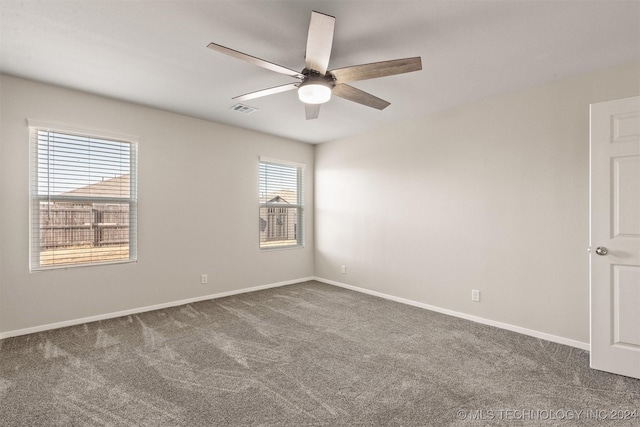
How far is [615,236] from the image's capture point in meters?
2.39

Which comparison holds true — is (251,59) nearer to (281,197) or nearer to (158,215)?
(158,215)

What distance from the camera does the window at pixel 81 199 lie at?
125 inches

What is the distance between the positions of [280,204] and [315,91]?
309 centimetres

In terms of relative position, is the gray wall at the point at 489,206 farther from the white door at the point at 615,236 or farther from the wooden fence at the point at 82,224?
the wooden fence at the point at 82,224

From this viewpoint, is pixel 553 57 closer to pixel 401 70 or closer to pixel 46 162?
pixel 401 70

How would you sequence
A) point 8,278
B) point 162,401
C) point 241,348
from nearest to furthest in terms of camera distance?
point 162,401 < point 241,348 < point 8,278

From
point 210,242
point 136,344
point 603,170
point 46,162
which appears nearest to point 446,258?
point 603,170

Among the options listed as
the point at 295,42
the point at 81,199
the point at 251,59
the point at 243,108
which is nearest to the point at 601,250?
the point at 295,42

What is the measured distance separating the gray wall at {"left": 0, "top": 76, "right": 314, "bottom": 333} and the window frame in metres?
0.09

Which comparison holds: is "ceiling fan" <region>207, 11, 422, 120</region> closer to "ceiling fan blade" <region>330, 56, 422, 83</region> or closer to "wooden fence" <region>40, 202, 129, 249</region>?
"ceiling fan blade" <region>330, 56, 422, 83</region>

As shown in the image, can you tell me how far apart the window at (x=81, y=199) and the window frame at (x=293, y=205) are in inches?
69.7

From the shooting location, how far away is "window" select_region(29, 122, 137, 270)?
125 inches

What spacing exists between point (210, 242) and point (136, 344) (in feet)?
5.68

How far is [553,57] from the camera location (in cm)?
255
